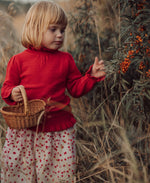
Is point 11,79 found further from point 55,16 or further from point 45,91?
point 55,16

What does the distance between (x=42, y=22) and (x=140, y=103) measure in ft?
3.13

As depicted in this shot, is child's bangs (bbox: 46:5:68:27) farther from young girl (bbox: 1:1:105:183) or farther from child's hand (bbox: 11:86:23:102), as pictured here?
child's hand (bbox: 11:86:23:102)

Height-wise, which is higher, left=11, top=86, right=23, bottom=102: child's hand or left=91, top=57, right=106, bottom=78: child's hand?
left=91, top=57, right=106, bottom=78: child's hand

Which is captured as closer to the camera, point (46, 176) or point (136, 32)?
point (136, 32)

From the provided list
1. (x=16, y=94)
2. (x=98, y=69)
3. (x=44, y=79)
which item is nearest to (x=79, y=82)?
(x=98, y=69)

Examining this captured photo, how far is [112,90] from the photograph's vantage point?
2.02 m

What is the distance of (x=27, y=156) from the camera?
6.07 ft

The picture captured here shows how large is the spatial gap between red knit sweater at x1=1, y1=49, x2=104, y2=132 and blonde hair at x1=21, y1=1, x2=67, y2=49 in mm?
106

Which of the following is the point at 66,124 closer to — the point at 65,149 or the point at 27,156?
the point at 65,149

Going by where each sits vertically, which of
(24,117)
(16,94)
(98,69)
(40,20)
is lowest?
(24,117)

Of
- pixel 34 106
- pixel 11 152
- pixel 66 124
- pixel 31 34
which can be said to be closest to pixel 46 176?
pixel 11 152

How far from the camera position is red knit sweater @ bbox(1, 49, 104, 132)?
1757mm

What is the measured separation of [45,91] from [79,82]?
0.99 ft

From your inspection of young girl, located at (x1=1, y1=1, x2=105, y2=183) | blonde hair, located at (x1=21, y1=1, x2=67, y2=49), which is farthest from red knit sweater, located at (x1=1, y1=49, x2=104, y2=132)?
blonde hair, located at (x1=21, y1=1, x2=67, y2=49)
